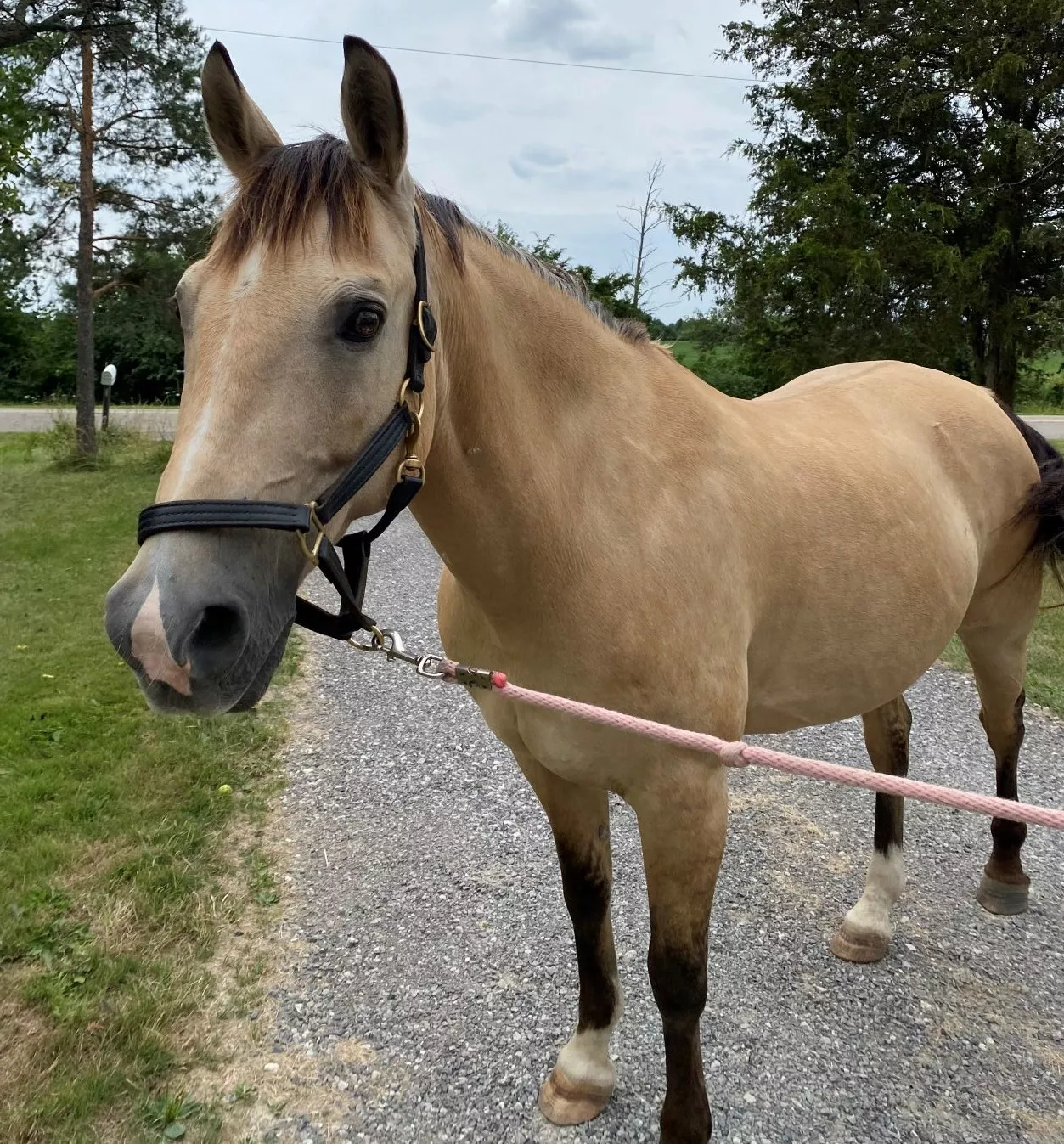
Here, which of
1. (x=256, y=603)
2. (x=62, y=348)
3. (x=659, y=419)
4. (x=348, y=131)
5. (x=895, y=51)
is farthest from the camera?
(x=62, y=348)

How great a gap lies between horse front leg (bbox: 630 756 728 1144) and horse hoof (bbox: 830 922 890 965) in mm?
979

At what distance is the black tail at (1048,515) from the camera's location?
279 cm

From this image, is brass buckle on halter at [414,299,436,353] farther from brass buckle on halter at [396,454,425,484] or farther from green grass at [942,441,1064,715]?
green grass at [942,441,1064,715]

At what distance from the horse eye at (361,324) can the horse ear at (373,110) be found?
26cm

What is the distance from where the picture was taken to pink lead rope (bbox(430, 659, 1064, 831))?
4.38 ft

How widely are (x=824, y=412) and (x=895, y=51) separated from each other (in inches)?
461

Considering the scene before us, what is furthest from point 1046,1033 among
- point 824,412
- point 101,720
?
point 101,720

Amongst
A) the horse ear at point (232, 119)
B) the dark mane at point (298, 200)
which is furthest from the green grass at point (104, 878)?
the horse ear at point (232, 119)

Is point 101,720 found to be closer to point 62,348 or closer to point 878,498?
point 878,498

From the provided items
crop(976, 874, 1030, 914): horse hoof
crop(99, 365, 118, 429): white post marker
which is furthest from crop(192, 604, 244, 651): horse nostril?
crop(99, 365, 118, 429): white post marker

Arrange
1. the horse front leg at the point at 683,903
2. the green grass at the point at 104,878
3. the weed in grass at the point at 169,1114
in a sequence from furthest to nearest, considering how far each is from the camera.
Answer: the green grass at the point at 104,878
the weed in grass at the point at 169,1114
the horse front leg at the point at 683,903

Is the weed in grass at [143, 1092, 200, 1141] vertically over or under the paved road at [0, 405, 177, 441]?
under

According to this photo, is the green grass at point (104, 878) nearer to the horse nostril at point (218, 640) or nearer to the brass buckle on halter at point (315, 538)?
the horse nostril at point (218, 640)

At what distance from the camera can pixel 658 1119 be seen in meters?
2.19
